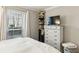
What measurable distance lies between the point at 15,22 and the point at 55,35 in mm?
1940

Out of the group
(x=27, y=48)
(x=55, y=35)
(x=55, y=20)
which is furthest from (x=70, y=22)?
(x=27, y=48)

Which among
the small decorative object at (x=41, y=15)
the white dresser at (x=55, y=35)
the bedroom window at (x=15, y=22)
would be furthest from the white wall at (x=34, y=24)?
the white dresser at (x=55, y=35)

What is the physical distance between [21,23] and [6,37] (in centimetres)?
106

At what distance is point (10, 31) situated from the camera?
3.69 metres

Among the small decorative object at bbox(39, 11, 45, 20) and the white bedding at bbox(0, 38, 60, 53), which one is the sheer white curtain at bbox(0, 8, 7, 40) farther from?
the small decorative object at bbox(39, 11, 45, 20)

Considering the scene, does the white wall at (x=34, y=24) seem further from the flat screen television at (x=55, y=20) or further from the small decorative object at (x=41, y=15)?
the flat screen television at (x=55, y=20)

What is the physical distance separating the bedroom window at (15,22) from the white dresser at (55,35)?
54.7 inches

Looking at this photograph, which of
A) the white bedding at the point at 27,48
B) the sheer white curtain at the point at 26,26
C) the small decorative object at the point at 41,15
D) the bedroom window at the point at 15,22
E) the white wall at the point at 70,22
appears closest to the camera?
the white bedding at the point at 27,48

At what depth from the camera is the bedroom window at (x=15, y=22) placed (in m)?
3.64

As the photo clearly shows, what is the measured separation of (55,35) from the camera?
3309 millimetres

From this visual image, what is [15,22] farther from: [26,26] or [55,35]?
[55,35]

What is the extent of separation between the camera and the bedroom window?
143 inches

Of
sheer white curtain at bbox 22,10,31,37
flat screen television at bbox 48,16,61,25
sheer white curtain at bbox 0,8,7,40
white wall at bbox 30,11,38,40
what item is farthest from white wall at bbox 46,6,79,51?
sheer white curtain at bbox 0,8,7,40
